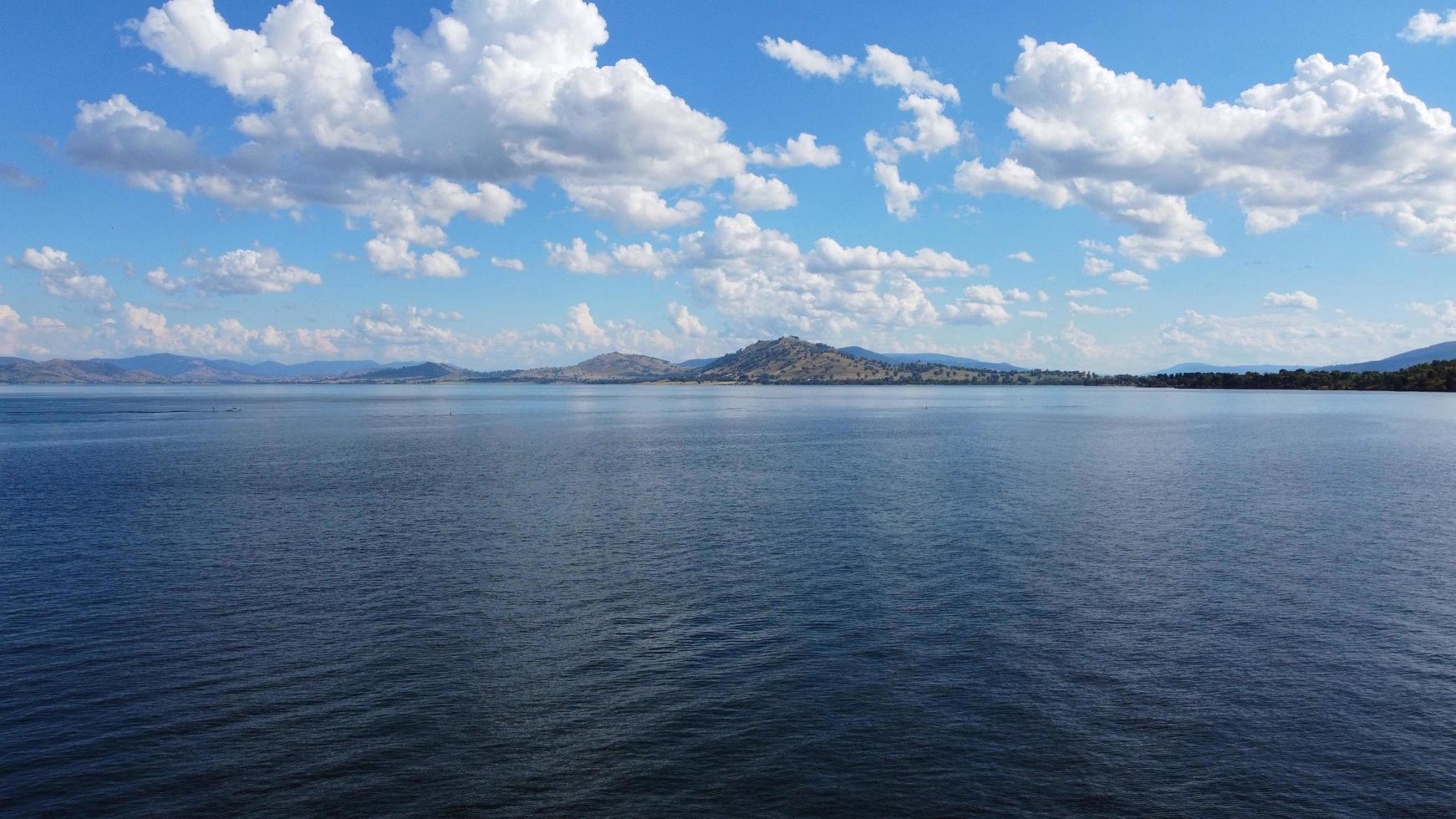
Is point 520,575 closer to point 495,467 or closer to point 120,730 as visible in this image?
point 120,730

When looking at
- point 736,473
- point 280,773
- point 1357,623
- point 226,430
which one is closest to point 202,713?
point 280,773

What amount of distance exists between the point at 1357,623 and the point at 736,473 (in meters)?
75.7

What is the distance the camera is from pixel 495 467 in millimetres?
121750

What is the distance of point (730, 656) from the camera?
4206cm

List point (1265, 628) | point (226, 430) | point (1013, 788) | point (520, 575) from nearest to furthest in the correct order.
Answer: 1. point (1013, 788)
2. point (1265, 628)
3. point (520, 575)
4. point (226, 430)

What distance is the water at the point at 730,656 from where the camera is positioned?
30.5m

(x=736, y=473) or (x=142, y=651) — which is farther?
(x=736, y=473)

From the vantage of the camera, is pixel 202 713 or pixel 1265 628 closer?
pixel 202 713

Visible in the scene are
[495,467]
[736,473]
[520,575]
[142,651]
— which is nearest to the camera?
[142,651]

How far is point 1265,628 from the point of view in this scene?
46031 millimetres

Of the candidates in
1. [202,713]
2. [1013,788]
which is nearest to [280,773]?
[202,713]

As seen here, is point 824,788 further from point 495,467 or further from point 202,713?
point 495,467

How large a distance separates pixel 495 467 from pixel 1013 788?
334 ft

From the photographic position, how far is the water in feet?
100.0
